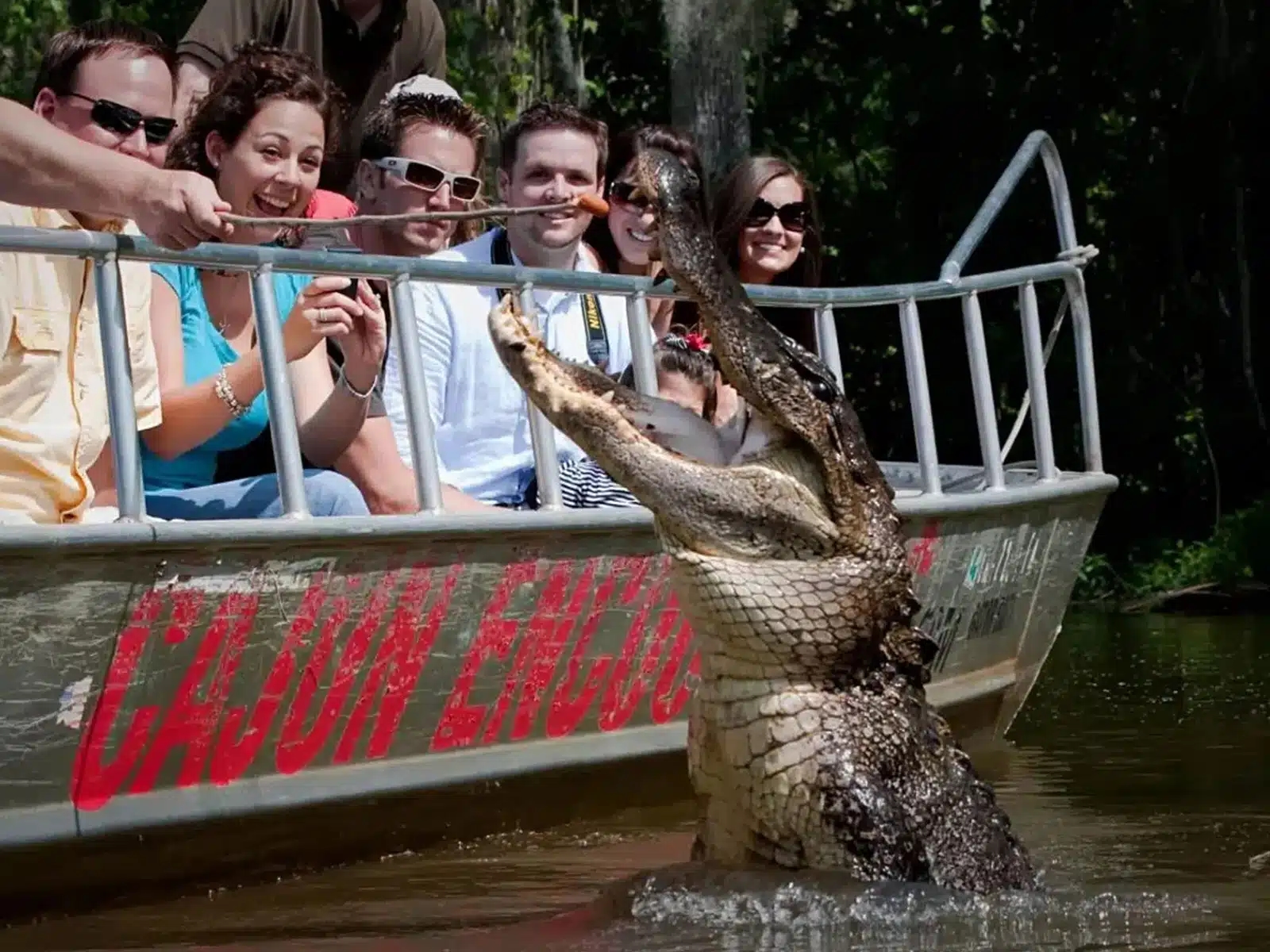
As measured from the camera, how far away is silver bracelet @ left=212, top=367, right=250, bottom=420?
5.08 m

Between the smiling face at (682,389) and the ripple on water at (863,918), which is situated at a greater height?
the smiling face at (682,389)

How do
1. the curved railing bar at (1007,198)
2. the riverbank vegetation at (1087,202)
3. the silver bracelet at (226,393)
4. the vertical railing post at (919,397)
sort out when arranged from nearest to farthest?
the silver bracelet at (226,393) → the vertical railing post at (919,397) → the curved railing bar at (1007,198) → the riverbank vegetation at (1087,202)

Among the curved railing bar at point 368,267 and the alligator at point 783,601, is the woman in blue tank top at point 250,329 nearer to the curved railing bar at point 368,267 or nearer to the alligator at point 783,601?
the curved railing bar at point 368,267

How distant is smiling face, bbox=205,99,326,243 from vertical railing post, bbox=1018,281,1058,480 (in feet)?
9.53

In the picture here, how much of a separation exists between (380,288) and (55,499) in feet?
5.02

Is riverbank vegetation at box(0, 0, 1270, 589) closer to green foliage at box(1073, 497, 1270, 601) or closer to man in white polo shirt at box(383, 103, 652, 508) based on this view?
green foliage at box(1073, 497, 1270, 601)

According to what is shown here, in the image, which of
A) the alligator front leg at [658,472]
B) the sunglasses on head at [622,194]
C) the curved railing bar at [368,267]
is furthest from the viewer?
the sunglasses on head at [622,194]

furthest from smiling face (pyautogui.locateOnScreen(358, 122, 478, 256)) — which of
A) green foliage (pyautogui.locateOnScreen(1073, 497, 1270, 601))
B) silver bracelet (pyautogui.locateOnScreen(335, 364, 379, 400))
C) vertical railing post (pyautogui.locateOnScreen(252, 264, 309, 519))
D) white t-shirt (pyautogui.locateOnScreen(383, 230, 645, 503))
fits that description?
green foliage (pyautogui.locateOnScreen(1073, 497, 1270, 601))

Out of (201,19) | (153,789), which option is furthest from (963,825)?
(201,19)

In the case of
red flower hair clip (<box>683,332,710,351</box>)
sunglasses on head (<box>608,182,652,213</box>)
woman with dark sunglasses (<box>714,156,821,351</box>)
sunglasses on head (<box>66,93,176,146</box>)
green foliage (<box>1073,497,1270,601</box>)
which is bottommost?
green foliage (<box>1073,497,1270,601</box>)

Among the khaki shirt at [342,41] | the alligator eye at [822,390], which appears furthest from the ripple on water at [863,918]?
the khaki shirt at [342,41]

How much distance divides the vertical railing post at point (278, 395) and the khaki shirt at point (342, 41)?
157 centimetres

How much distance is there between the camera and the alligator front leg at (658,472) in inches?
163

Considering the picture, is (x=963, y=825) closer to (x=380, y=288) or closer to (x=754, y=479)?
(x=754, y=479)
